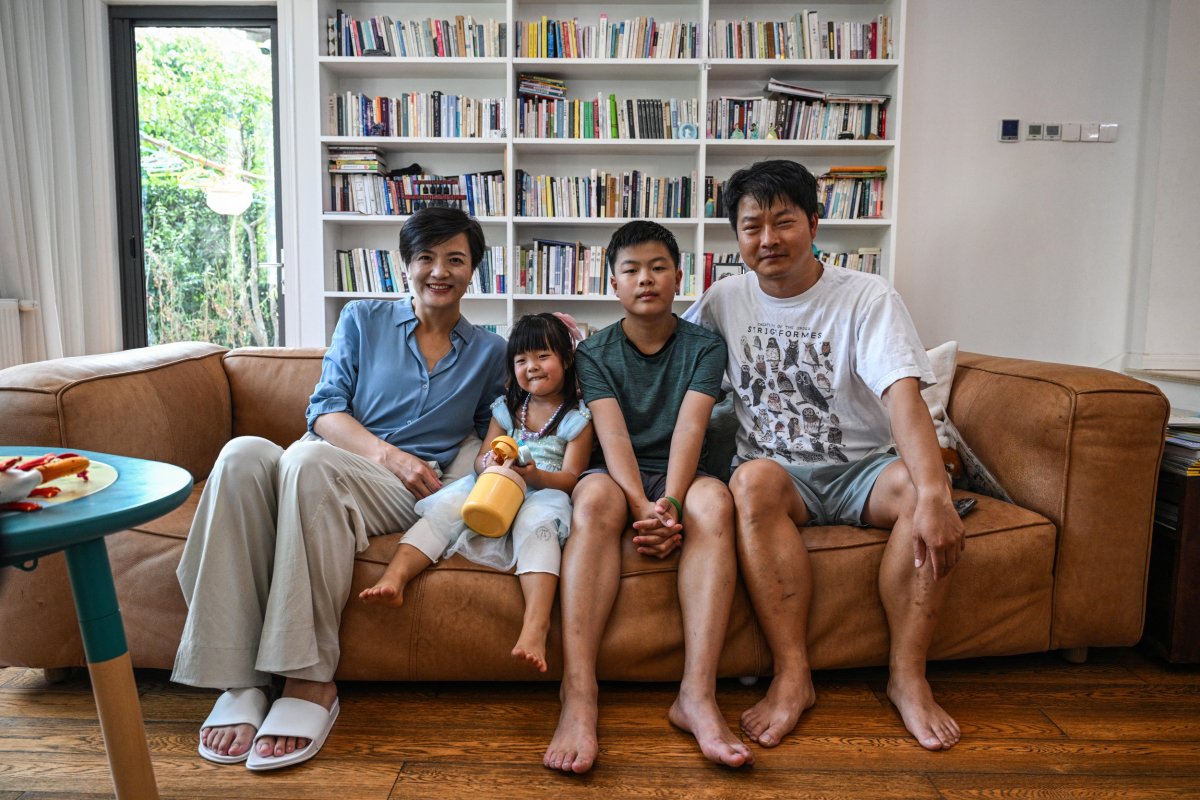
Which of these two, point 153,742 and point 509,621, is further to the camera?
point 509,621

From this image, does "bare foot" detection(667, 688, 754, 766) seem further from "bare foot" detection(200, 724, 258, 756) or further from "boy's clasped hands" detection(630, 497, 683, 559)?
"bare foot" detection(200, 724, 258, 756)

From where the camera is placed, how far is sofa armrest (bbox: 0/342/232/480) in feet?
4.72

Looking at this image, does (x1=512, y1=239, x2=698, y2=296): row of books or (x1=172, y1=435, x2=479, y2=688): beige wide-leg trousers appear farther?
(x1=512, y1=239, x2=698, y2=296): row of books

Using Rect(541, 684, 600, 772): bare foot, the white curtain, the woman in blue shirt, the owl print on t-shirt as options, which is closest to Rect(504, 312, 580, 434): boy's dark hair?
the woman in blue shirt

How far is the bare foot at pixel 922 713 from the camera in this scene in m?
1.33

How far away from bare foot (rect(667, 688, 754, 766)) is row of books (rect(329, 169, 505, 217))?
2.53m

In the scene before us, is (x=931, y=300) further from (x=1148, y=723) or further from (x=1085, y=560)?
(x=1148, y=723)

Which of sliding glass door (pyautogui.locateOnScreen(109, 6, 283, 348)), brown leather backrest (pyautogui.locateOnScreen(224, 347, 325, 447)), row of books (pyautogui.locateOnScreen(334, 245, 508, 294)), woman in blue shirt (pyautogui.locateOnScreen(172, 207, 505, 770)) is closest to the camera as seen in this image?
woman in blue shirt (pyautogui.locateOnScreen(172, 207, 505, 770))

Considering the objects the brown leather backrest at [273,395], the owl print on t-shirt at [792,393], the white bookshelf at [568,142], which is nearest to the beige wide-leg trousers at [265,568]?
the brown leather backrest at [273,395]

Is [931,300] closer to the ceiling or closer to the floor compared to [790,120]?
closer to the floor

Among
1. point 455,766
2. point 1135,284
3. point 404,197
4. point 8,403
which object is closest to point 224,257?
point 404,197

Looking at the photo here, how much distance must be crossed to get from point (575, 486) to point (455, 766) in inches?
21.9

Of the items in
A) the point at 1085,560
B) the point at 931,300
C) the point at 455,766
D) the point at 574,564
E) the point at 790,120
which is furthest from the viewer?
the point at 931,300

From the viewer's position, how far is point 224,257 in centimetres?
375
